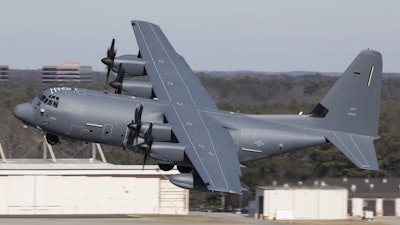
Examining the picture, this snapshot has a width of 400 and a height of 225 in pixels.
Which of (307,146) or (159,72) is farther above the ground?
(159,72)

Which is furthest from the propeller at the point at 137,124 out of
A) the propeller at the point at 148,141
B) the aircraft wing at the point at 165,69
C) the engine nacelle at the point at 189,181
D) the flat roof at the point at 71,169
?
the flat roof at the point at 71,169

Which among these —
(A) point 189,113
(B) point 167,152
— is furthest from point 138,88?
(B) point 167,152

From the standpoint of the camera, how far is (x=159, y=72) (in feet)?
167

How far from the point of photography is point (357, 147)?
50000mm

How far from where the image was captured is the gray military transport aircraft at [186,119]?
42219 mm

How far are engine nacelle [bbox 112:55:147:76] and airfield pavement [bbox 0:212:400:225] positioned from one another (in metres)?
17.9

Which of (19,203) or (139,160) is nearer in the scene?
(19,203)

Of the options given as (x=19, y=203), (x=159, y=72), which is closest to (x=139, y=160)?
(x=19, y=203)

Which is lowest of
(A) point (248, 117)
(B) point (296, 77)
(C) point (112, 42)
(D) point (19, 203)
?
(D) point (19, 203)

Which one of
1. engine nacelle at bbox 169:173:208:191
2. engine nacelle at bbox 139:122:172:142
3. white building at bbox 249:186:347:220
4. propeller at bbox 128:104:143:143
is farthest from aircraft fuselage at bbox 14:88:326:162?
white building at bbox 249:186:347:220

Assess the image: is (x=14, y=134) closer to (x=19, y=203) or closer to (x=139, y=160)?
(x=139, y=160)

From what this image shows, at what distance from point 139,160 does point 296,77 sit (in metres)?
104

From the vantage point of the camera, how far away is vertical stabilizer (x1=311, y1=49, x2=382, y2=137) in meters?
51.4

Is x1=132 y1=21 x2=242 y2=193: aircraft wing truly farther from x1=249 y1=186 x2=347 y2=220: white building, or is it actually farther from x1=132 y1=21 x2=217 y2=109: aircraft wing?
x1=249 y1=186 x2=347 y2=220: white building
